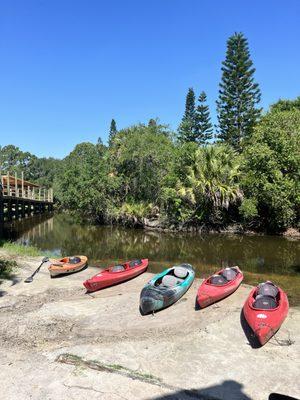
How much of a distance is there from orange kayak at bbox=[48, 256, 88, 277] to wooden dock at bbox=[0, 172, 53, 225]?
58.2 feet

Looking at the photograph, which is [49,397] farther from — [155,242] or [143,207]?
[143,207]

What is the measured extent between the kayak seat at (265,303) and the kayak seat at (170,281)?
2.69 m

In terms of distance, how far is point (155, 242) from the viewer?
24188 millimetres

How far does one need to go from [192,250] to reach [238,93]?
28.9 m

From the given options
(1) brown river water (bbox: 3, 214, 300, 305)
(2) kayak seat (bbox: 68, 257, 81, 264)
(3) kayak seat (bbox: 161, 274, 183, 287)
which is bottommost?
(1) brown river water (bbox: 3, 214, 300, 305)

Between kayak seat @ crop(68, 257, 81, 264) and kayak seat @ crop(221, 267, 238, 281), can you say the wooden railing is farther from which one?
kayak seat @ crop(221, 267, 238, 281)

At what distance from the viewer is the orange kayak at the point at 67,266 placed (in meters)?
13.7

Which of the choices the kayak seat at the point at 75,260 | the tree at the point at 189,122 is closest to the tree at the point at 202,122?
the tree at the point at 189,122

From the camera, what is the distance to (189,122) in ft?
183

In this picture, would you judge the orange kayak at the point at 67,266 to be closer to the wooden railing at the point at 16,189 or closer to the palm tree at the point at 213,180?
the palm tree at the point at 213,180

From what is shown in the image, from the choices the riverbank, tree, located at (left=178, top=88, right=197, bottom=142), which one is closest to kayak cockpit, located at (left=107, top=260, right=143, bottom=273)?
the riverbank

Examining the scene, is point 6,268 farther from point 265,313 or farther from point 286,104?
point 286,104

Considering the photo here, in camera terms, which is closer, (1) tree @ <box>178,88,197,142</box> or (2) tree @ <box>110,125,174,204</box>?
(2) tree @ <box>110,125,174,204</box>

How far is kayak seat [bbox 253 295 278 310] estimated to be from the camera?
892 cm
